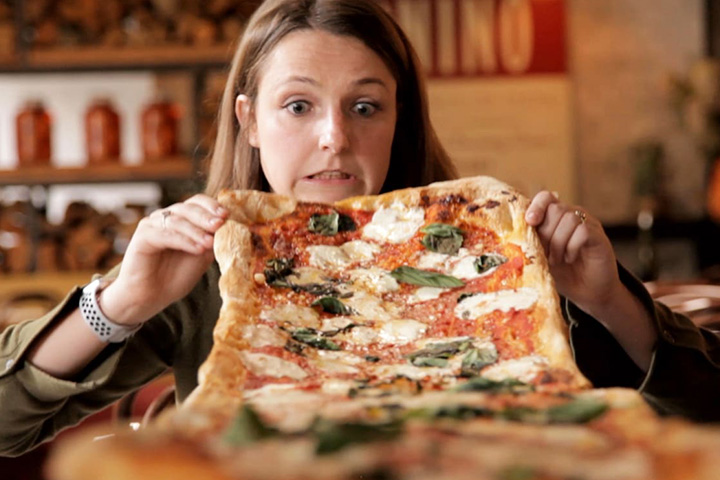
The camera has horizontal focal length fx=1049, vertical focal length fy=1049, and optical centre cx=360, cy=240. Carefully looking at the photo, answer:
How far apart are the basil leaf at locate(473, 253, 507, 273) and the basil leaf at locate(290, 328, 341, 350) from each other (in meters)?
0.25

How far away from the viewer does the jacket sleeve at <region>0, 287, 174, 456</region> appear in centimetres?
159

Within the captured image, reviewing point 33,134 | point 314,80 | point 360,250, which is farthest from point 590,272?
point 33,134

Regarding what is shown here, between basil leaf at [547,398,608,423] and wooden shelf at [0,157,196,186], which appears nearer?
basil leaf at [547,398,608,423]

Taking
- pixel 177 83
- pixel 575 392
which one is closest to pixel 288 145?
pixel 575 392

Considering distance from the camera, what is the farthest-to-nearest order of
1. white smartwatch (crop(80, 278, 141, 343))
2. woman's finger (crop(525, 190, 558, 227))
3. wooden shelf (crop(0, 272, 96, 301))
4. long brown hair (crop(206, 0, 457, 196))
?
1. wooden shelf (crop(0, 272, 96, 301))
2. long brown hair (crop(206, 0, 457, 196))
3. white smartwatch (crop(80, 278, 141, 343))
4. woman's finger (crop(525, 190, 558, 227))

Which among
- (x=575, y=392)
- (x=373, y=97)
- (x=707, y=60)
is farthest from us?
(x=707, y=60)

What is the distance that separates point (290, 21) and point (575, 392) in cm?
110

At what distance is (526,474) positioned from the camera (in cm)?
64

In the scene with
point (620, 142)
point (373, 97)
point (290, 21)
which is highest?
point (290, 21)

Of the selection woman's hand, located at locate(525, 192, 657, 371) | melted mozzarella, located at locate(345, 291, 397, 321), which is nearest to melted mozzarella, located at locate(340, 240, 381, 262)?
melted mozzarella, located at locate(345, 291, 397, 321)

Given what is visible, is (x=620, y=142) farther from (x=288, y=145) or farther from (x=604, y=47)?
(x=288, y=145)

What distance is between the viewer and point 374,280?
136cm

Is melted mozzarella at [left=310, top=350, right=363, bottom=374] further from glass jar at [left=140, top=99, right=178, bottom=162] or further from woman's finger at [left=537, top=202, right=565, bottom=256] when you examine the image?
glass jar at [left=140, top=99, right=178, bottom=162]

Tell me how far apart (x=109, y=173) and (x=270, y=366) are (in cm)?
408
